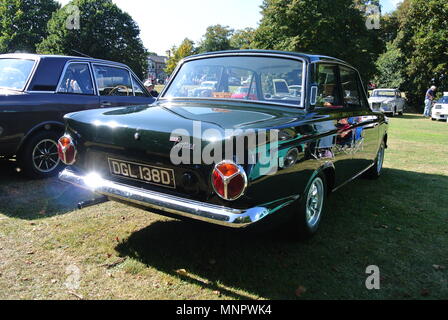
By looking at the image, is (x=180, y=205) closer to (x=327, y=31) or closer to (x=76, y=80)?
(x=76, y=80)

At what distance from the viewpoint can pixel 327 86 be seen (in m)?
3.87

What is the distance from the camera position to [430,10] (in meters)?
27.2

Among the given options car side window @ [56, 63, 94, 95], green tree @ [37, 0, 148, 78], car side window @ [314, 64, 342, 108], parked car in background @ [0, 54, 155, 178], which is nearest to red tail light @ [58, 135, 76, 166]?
parked car in background @ [0, 54, 155, 178]

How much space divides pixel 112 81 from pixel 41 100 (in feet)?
5.10

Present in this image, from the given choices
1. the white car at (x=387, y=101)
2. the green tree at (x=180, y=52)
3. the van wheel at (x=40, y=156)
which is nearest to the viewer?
the van wheel at (x=40, y=156)

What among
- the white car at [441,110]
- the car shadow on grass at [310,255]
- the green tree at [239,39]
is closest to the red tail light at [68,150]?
the car shadow on grass at [310,255]

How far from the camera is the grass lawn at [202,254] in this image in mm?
2666

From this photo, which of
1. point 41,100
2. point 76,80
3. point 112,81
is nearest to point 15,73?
point 41,100

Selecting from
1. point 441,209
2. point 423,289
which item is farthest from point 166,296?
point 441,209

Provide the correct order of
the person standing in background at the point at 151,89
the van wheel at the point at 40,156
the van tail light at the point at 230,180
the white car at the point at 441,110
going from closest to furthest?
1. the van tail light at the point at 230,180
2. the van wheel at the point at 40,156
3. the person standing in background at the point at 151,89
4. the white car at the point at 441,110

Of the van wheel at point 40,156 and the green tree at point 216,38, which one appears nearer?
the van wheel at point 40,156

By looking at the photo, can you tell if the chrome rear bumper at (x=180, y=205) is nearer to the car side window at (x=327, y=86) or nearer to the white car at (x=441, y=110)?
the car side window at (x=327, y=86)

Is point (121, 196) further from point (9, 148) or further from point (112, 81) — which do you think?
point (112, 81)

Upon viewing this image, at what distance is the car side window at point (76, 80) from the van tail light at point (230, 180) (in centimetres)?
411
